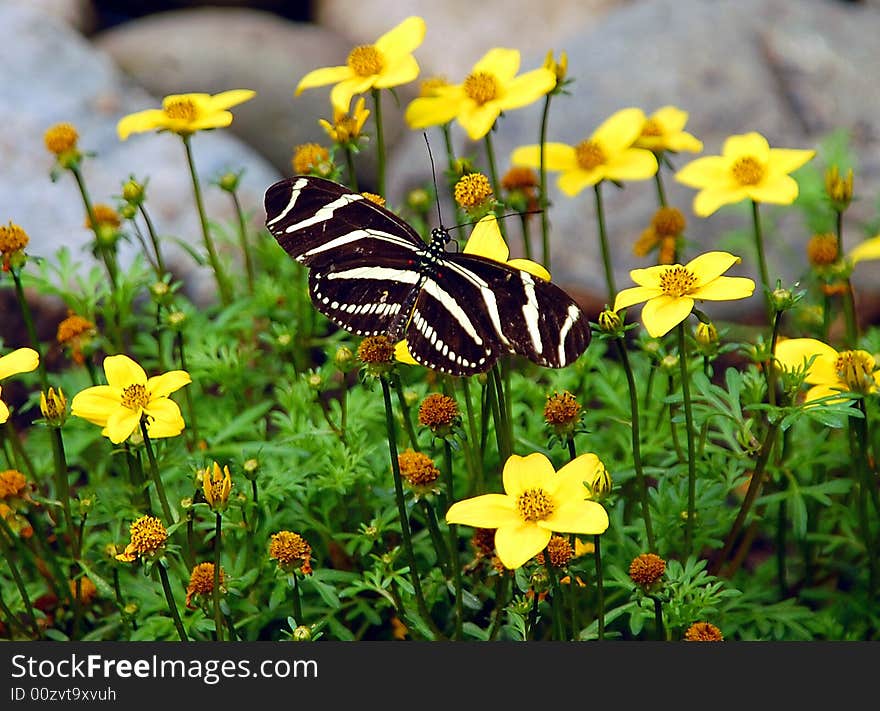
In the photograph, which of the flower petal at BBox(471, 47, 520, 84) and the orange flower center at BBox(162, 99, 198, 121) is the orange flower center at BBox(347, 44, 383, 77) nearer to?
the flower petal at BBox(471, 47, 520, 84)

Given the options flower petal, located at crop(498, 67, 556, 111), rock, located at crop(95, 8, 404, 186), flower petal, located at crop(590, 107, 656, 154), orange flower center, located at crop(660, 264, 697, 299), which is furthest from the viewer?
rock, located at crop(95, 8, 404, 186)

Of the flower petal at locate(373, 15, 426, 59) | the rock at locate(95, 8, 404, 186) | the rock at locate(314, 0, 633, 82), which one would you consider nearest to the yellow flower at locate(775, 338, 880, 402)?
the flower petal at locate(373, 15, 426, 59)

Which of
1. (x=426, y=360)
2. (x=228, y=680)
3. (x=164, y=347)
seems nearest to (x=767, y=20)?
(x=164, y=347)

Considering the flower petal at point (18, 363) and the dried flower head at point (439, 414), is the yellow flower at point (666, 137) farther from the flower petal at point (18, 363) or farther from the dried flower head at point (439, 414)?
the flower petal at point (18, 363)

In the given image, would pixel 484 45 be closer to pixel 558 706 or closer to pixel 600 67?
pixel 600 67

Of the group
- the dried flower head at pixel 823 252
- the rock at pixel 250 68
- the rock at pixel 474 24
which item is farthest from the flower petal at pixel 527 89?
the rock at pixel 474 24

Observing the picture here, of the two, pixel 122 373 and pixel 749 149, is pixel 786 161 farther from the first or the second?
pixel 122 373
